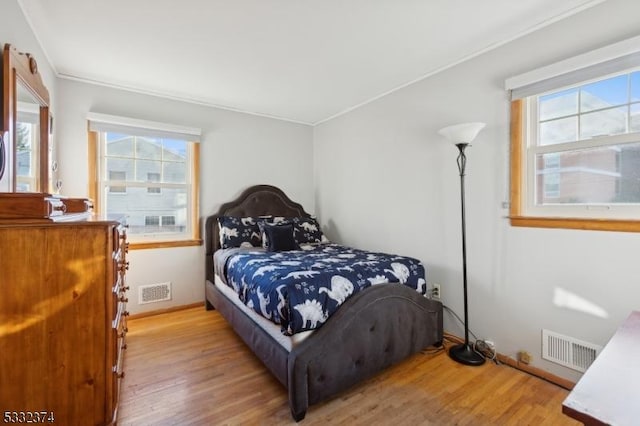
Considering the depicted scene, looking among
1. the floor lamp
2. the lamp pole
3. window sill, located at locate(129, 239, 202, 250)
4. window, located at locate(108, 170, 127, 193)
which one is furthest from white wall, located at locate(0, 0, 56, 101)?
the lamp pole

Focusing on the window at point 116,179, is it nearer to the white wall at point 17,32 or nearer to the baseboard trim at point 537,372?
the white wall at point 17,32

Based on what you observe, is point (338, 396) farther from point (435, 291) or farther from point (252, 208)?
point (252, 208)

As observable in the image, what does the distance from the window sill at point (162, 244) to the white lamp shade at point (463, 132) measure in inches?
114

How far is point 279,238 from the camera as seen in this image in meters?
3.07

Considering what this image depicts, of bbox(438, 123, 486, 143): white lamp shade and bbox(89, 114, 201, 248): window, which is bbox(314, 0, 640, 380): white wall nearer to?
bbox(438, 123, 486, 143): white lamp shade

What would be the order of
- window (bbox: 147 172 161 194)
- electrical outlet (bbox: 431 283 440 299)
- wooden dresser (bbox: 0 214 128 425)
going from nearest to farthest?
Result: wooden dresser (bbox: 0 214 128 425), electrical outlet (bbox: 431 283 440 299), window (bbox: 147 172 161 194)

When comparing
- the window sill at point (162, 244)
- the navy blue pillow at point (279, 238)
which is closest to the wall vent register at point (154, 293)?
the window sill at point (162, 244)

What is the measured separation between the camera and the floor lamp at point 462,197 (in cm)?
215

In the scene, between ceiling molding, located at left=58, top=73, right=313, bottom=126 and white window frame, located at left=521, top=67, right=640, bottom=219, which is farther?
ceiling molding, located at left=58, top=73, right=313, bottom=126

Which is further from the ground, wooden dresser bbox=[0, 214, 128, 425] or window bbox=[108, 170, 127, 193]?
window bbox=[108, 170, 127, 193]

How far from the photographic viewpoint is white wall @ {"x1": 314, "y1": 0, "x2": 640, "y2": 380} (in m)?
1.79

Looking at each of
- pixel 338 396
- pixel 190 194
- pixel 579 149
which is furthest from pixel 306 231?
pixel 579 149

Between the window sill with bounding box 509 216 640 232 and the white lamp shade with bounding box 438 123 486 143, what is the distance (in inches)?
26.4

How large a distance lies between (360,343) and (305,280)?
536mm
